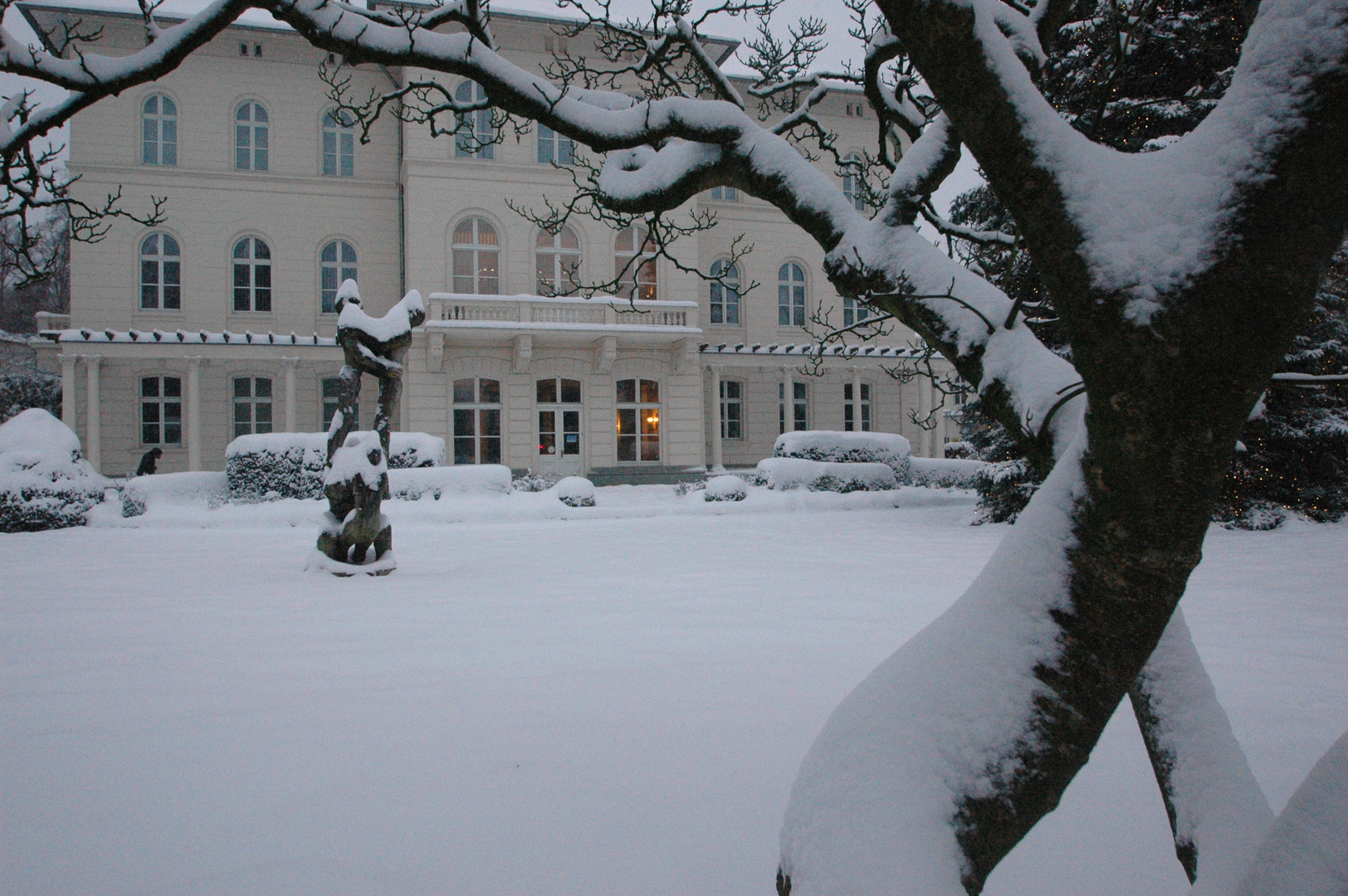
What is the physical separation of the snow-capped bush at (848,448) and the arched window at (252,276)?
1480 cm

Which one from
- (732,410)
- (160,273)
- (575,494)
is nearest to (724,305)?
(732,410)

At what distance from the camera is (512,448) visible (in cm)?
1980

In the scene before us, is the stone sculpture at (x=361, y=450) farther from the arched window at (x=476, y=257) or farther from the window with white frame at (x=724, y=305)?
the window with white frame at (x=724, y=305)

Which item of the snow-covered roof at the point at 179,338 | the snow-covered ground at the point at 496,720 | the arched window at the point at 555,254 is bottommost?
the snow-covered ground at the point at 496,720

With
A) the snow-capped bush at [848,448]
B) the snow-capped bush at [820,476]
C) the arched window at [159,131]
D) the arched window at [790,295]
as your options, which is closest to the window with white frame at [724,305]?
the arched window at [790,295]

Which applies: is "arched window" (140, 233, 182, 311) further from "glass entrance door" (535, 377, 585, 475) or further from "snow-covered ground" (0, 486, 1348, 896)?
"snow-covered ground" (0, 486, 1348, 896)

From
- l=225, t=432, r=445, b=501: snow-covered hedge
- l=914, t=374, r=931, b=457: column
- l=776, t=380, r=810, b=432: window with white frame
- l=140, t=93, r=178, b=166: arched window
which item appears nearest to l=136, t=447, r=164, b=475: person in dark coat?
l=225, t=432, r=445, b=501: snow-covered hedge

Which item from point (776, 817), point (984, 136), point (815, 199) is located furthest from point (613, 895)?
point (815, 199)

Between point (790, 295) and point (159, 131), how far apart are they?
60.1ft

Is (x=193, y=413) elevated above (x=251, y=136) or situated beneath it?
situated beneath

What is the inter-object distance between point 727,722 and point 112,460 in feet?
70.8

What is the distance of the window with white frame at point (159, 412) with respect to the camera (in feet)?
62.7

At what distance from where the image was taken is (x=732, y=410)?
928 inches

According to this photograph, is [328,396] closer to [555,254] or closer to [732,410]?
[555,254]
